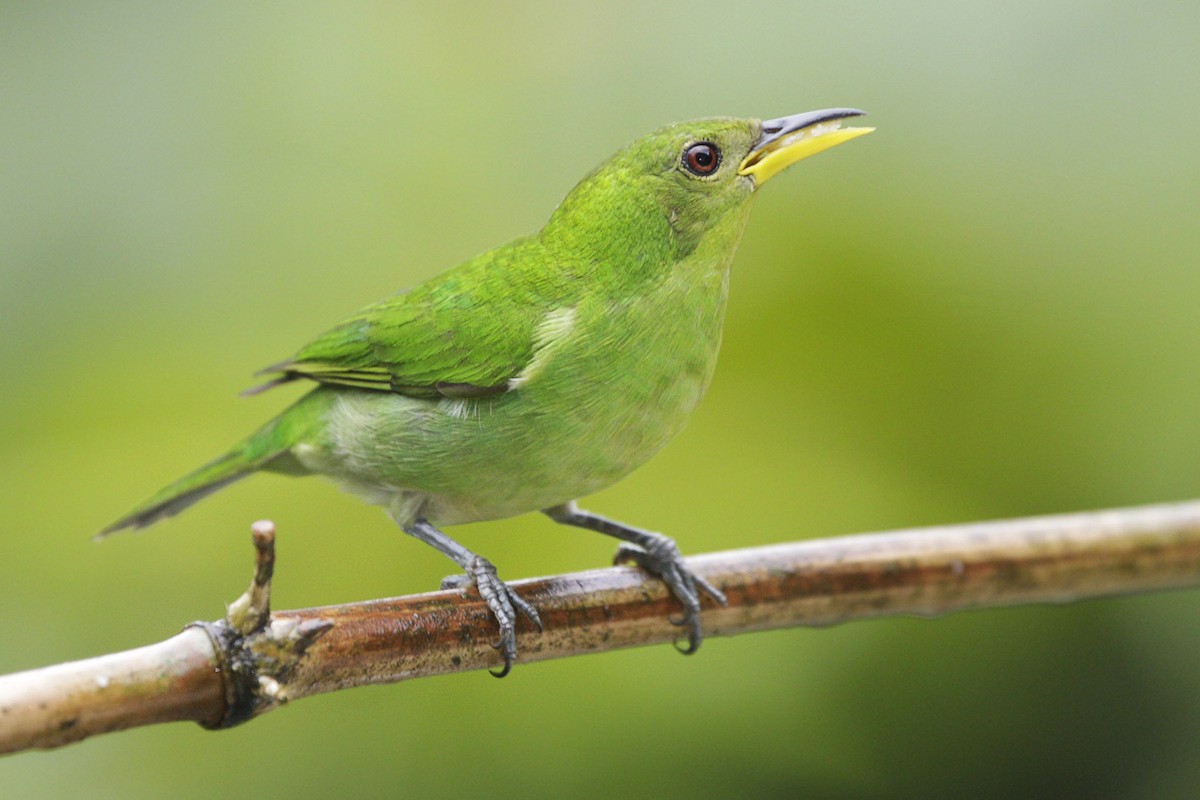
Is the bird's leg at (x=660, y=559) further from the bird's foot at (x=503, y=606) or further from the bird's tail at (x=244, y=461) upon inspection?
the bird's tail at (x=244, y=461)

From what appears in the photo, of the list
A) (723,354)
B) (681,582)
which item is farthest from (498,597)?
(723,354)

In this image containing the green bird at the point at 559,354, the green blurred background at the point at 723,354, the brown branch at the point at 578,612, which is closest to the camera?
the brown branch at the point at 578,612

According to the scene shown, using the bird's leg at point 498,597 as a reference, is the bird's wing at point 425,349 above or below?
above

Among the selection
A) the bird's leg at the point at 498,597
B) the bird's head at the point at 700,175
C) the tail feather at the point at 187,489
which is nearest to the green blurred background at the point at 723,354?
the tail feather at the point at 187,489

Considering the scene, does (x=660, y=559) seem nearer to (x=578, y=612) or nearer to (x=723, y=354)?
(x=578, y=612)

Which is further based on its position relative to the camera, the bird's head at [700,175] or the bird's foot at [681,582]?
the bird's foot at [681,582]

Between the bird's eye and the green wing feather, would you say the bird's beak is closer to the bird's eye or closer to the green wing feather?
the bird's eye

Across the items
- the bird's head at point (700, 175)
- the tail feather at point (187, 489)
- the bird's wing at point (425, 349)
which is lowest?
the tail feather at point (187, 489)
